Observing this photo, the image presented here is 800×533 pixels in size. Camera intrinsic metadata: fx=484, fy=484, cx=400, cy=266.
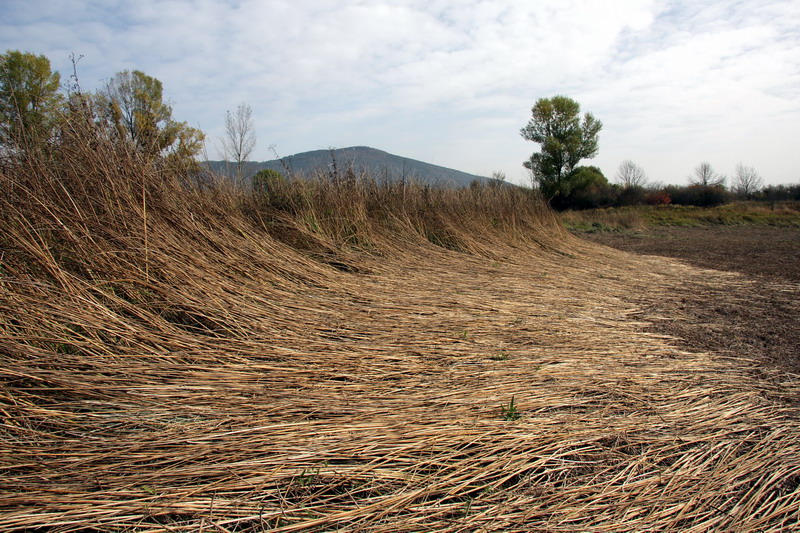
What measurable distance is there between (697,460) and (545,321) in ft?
5.73

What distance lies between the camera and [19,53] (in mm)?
17672

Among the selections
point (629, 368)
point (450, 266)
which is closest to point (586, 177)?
point (450, 266)

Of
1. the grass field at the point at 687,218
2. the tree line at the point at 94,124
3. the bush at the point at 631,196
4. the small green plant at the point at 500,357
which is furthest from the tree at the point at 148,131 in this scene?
the bush at the point at 631,196

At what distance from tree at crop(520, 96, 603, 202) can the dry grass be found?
3355 cm

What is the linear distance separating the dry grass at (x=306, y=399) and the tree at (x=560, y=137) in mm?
33551

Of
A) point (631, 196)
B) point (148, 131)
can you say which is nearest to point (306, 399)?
point (148, 131)

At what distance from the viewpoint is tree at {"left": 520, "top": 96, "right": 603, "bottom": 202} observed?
113 ft

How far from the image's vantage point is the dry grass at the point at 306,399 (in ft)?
4.45

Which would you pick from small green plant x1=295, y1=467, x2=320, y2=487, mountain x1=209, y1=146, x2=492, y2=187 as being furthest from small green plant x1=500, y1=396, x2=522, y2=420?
mountain x1=209, y1=146, x2=492, y2=187

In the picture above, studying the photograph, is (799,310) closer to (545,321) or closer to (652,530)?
(545,321)

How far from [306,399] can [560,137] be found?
36760mm

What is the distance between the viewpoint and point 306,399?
6.20ft

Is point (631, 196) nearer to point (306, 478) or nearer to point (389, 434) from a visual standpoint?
point (389, 434)

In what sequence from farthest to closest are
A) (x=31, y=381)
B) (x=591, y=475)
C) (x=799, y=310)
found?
(x=799, y=310) → (x=31, y=381) → (x=591, y=475)
